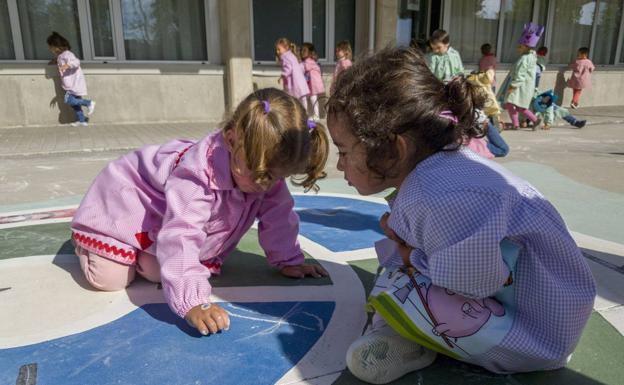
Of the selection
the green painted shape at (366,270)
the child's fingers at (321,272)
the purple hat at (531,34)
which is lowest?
the green painted shape at (366,270)

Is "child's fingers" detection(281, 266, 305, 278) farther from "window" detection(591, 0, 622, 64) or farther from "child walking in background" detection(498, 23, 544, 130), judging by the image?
"window" detection(591, 0, 622, 64)

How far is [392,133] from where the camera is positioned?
4.73 ft

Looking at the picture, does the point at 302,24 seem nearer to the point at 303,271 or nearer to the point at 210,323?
the point at 303,271

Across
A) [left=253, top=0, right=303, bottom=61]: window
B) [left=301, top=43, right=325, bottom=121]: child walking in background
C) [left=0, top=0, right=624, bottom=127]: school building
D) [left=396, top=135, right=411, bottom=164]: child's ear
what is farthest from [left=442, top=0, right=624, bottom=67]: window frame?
[left=396, top=135, right=411, bottom=164]: child's ear

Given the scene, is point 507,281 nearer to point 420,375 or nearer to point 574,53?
point 420,375

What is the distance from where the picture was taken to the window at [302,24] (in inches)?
375

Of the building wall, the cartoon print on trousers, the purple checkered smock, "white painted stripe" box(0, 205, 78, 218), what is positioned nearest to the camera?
the purple checkered smock

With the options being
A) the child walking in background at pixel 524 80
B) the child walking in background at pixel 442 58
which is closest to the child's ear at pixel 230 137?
the child walking in background at pixel 442 58

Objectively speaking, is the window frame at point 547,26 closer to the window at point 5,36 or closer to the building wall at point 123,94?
the building wall at point 123,94

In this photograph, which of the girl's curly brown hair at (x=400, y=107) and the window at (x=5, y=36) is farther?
the window at (x=5, y=36)

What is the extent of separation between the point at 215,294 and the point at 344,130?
901mm

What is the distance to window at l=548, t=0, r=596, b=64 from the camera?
12.6m

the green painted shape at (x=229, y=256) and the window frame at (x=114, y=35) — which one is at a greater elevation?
the window frame at (x=114, y=35)

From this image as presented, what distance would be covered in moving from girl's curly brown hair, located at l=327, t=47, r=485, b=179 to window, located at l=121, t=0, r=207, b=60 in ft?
27.3
